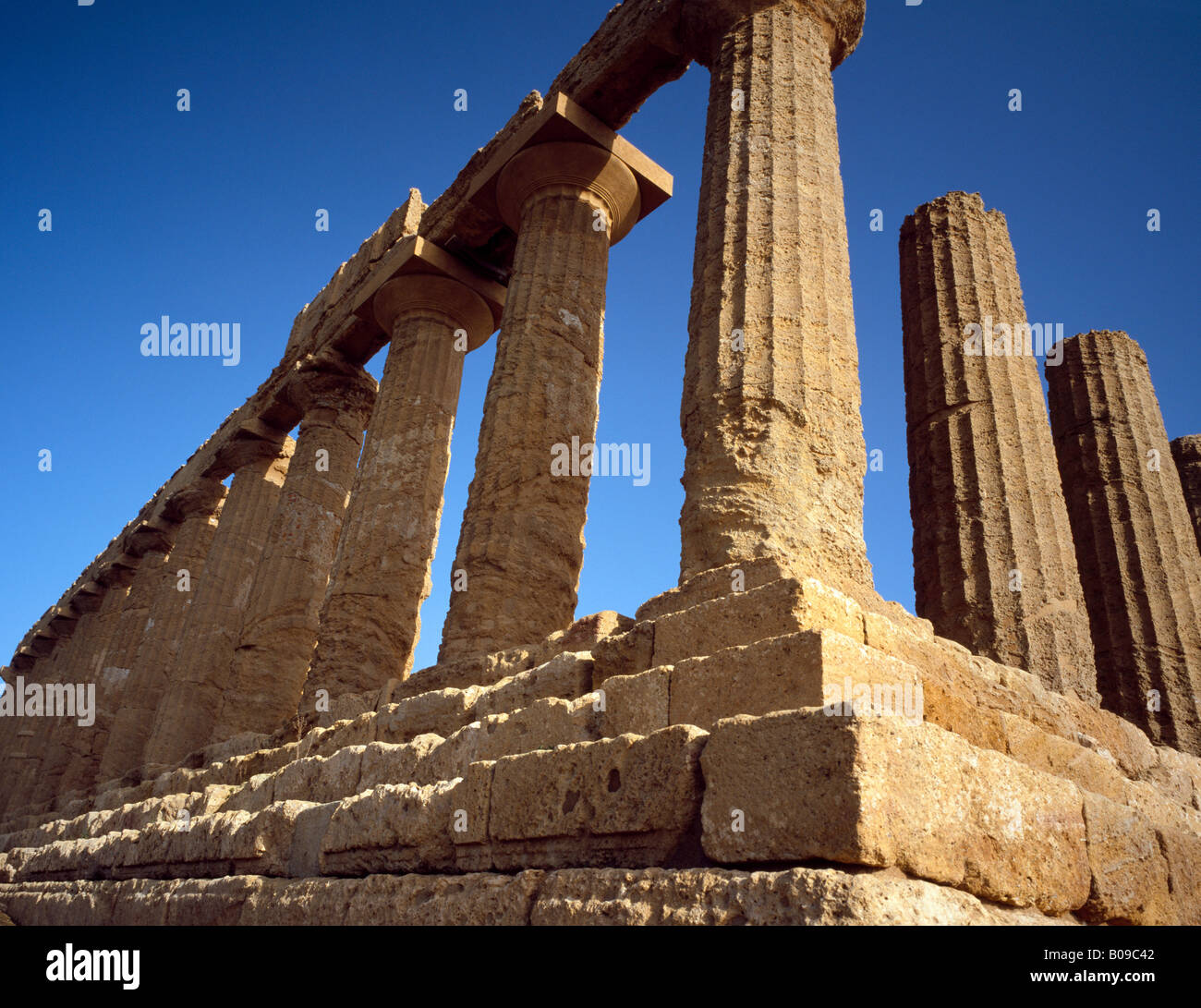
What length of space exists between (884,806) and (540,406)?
7.35 meters

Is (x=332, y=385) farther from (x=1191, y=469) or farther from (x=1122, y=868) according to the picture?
(x=1122, y=868)

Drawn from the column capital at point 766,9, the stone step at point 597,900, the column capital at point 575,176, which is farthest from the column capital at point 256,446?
the stone step at point 597,900

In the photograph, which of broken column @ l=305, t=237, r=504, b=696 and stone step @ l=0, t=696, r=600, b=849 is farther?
broken column @ l=305, t=237, r=504, b=696

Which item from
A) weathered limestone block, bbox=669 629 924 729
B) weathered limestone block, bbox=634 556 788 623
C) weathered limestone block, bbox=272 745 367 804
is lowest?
weathered limestone block, bbox=272 745 367 804

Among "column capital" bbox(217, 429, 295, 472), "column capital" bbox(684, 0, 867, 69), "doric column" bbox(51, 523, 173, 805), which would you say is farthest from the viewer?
"doric column" bbox(51, 523, 173, 805)

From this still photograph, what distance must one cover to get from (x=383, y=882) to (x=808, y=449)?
146 inches

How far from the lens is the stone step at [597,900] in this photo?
9.36 feet

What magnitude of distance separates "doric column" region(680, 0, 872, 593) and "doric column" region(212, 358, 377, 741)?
6.46 metres

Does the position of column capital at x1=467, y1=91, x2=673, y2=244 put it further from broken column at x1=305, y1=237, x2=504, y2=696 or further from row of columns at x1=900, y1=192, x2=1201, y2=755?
row of columns at x1=900, y1=192, x2=1201, y2=755

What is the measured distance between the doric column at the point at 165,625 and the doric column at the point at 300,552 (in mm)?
3099

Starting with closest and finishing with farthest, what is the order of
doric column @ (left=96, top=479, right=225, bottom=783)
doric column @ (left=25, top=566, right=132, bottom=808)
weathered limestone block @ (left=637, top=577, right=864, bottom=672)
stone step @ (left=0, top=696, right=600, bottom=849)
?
weathered limestone block @ (left=637, top=577, right=864, bottom=672) → stone step @ (left=0, top=696, right=600, bottom=849) → doric column @ (left=96, top=479, right=225, bottom=783) → doric column @ (left=25, top=566, right=132, bottom=808)

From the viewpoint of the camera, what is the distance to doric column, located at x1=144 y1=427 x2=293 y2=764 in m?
14.9

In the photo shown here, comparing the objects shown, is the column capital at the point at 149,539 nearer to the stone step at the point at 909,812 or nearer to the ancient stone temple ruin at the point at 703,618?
the ancient stone temple ruin at the point at 703,618

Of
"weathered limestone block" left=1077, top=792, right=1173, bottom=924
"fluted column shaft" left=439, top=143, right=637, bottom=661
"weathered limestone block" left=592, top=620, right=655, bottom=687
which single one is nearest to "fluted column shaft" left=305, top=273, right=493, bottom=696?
"fluted column shaft" left=439, top=143, right=637, bottom=661
